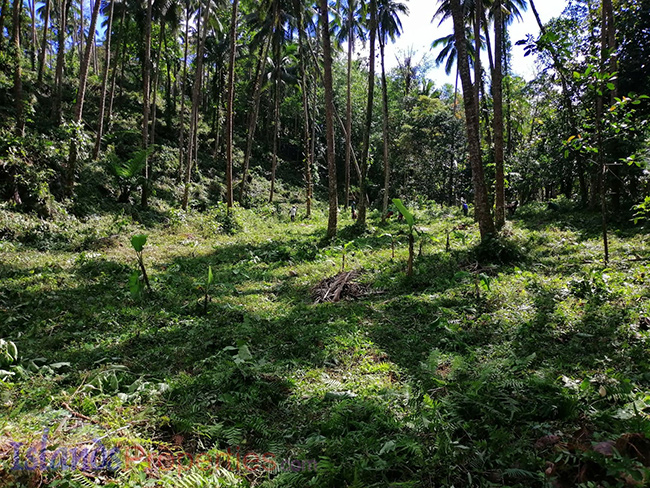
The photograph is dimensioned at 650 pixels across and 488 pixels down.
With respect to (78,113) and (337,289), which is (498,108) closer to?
(337,289)

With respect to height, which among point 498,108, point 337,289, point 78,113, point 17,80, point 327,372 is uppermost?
point 17,80

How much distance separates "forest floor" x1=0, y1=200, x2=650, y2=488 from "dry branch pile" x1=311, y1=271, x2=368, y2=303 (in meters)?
0.13

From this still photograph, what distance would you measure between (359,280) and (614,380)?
218 inches

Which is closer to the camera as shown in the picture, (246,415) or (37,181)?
(246,415)

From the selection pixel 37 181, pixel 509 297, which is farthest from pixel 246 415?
pixel 37 181

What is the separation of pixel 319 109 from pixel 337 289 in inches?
1487

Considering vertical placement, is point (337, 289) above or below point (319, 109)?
below

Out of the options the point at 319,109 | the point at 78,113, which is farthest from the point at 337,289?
the point at 319,109

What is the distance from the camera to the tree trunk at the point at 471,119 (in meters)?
8.45

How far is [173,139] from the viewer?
2669 centimetres

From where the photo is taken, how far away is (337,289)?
25.9 feet

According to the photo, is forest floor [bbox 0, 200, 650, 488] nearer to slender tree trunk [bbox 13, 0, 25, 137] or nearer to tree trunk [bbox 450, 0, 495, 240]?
tree trunk [bbox 450, 0, 495, 240]

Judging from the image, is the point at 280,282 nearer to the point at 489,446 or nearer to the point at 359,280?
the point at 359,280

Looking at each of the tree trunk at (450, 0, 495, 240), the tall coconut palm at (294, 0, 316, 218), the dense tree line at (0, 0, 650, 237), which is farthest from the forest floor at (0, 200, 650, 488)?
the tall coconut palm at (294, 0, 316, 218)
